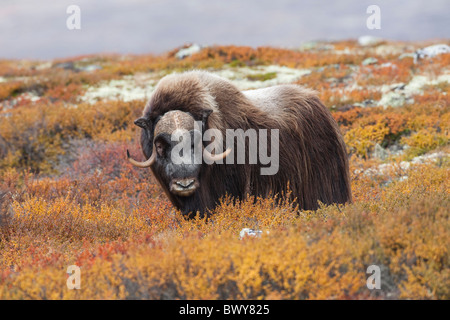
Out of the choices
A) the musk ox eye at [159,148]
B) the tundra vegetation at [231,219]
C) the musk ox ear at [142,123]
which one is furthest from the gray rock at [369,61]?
the musk ox eye at [159,148]

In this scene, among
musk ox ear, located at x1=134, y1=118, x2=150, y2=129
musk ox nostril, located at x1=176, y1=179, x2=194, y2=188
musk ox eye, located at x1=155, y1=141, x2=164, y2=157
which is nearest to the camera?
musk ox nostril, located at x1=176, y1=179, x2=194, y2=188

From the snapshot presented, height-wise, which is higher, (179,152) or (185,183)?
(179,152)

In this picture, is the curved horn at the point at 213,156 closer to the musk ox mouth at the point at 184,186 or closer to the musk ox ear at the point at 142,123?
the musk ox mouth at the point at 184,186

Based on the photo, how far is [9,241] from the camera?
4.09m

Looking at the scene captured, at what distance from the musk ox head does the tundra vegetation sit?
1.34 ft

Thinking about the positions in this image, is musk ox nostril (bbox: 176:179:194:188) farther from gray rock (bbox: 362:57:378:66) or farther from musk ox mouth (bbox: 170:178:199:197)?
gray rock (bbox: 362:57:378:66)

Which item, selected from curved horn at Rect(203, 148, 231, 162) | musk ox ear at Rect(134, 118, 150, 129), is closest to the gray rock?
curved horn at Rect(203, 148, 231, 162)

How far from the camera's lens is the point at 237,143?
4793mm

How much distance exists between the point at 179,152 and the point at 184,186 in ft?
1.11

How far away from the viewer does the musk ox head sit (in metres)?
4.29

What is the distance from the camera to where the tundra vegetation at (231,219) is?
8.85 feet

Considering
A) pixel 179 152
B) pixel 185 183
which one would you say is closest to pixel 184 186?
pixel 185 183

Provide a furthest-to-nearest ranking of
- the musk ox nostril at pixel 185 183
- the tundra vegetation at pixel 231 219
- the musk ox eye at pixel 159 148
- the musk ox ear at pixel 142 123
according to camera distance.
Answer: the musk ox ear at pixel 142 123 < the musk ox eye at pixel 159 148 < the musk ox nostril at pixel 185 183 < the tundra vegetation at pixel 231 219

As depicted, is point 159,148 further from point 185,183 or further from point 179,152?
point 185,183
